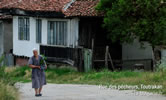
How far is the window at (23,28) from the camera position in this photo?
27578 mm

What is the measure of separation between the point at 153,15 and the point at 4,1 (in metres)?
12.9

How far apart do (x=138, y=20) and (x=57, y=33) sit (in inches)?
226

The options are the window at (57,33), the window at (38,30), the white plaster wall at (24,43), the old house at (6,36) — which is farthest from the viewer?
the old house at (6,36)

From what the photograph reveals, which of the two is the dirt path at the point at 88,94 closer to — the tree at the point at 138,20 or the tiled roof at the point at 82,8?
the tree at the point at 138,20

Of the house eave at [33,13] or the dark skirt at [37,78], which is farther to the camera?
the house eave at [33,13]

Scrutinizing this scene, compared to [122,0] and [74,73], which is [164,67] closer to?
[122,0]

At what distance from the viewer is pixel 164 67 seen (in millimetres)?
17750

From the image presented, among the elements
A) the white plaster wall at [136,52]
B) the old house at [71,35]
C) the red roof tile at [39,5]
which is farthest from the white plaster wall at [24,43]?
the white plaster wall at [136,52]

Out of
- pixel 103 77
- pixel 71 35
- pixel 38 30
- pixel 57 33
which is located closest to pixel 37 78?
pixel 103 77

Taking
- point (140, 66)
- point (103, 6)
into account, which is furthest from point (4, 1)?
point (140, 66)

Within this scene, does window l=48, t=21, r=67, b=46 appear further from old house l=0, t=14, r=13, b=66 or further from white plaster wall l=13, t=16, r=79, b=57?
old house l=0, t=14, r=13, b=66

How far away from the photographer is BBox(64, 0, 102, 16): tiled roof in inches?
902

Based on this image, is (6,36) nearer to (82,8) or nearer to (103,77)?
(82,8)

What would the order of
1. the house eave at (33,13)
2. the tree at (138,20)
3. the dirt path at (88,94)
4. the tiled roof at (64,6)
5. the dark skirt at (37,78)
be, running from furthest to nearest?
1. the house eave at (33,13)
2. the tiled roof at (64,6)
3. the tree at (138,20)
4. the dark skirt at (37,78)
5. the dirt path at (88,94)
